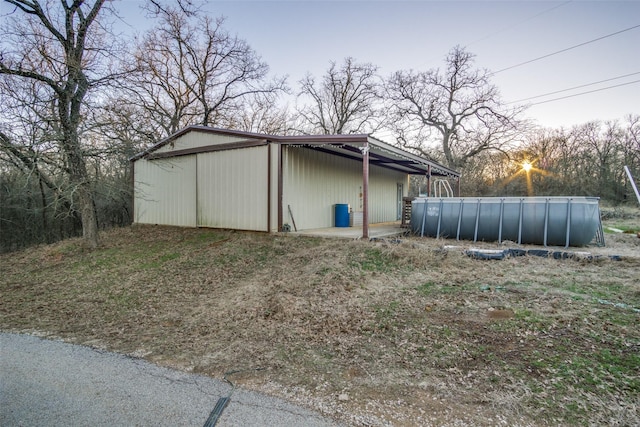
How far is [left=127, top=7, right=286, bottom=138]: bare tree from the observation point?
18078mm

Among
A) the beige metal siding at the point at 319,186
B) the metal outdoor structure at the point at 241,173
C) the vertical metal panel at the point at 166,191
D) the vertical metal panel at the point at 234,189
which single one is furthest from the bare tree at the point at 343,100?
the vertical metal panel at the point at 234,189

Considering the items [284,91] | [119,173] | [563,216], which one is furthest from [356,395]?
[284,91]

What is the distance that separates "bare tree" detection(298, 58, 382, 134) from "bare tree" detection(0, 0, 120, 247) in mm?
17341

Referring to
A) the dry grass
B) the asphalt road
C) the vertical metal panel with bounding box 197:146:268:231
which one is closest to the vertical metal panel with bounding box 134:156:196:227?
the vertical metal panel with bounding box 197:146:268:231

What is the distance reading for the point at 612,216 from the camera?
1596 centimetres

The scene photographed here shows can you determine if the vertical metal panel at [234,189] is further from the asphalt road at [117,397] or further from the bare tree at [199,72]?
the bare tree at [199,72]

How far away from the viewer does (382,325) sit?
3654mm

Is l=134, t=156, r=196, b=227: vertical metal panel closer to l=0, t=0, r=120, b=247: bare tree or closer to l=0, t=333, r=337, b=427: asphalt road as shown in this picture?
l=0, t=0, r=120, b=247: bare tree

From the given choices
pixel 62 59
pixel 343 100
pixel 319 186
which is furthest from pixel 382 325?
pixel 343 100

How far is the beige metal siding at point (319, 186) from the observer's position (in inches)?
384

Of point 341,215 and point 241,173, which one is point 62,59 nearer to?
point 241,173

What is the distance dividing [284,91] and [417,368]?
2067 centimetres

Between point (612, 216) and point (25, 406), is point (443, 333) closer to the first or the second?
point (25, 406)

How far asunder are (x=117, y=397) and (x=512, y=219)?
8723 millimetres
